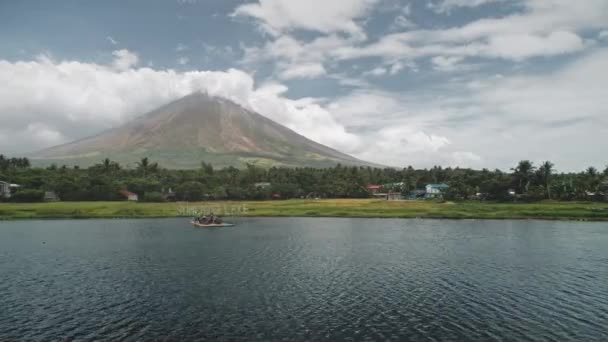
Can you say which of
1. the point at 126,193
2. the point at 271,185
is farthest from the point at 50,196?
the point at 271,185

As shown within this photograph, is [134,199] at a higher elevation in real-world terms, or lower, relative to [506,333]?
higher

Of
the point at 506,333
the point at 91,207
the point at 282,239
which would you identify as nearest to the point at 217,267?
the point at 282,239

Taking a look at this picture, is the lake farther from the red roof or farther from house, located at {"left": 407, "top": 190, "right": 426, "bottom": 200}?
house, located at {"left": 407, "top": 190, "right": 426, "bottom": 200}

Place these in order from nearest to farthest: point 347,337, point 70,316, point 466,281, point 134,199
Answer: point 347,337 < point 70,316 < point 466,281 < point 134,199

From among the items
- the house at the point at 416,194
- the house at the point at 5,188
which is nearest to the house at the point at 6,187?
the house at the point at 5,188

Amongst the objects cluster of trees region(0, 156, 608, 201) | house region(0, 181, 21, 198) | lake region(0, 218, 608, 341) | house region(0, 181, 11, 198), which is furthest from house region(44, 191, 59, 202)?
lake region(0, 218, 608, 341)

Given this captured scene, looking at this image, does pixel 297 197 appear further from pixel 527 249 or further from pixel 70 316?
pixel 70 316

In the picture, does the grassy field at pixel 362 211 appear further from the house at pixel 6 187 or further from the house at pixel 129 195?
Result: the house at pixel 6 187
